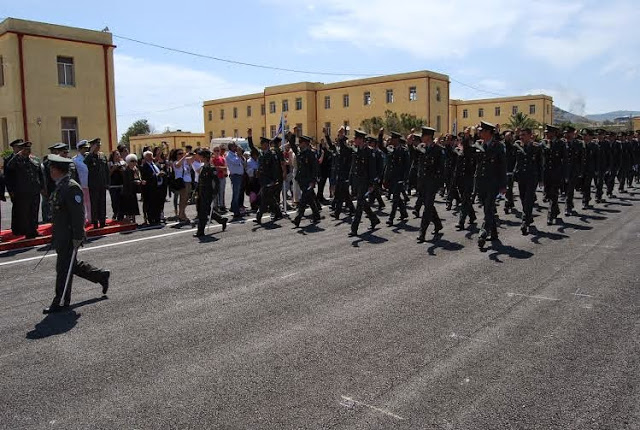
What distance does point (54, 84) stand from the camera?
1223 inches

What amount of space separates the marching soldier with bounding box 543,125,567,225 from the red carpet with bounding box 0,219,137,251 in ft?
31.3

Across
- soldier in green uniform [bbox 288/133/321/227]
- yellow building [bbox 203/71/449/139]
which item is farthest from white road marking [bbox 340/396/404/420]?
yellow building [bbox 203/71/449/139]

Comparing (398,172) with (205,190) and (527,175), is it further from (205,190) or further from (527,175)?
(205,190)

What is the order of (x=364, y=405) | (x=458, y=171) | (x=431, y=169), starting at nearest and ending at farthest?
(x=364, y=405)
(x=431, y=169)
(x=458, y=171)

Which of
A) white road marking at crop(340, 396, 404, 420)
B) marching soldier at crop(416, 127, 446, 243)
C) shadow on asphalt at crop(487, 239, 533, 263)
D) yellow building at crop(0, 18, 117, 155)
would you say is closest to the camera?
white road marking at crop(340, 396, 404, 420)

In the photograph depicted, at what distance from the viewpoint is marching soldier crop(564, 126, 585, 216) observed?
45.2ft

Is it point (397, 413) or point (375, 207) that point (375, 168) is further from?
point (397, 413)

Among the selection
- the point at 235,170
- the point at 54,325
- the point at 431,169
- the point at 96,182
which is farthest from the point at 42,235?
the point at 431,169

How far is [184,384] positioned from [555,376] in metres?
2.94

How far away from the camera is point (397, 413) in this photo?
3.95m

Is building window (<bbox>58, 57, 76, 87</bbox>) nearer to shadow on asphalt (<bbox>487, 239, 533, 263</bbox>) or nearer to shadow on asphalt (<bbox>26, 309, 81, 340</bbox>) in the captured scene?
shadow on asphalt (<bbox>487, 239, 533, 263</bbox>)

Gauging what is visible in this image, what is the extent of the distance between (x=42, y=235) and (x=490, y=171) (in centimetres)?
889

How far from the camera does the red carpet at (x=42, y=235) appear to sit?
10.8 m

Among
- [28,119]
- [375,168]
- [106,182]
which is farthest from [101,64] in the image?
[375,168]
